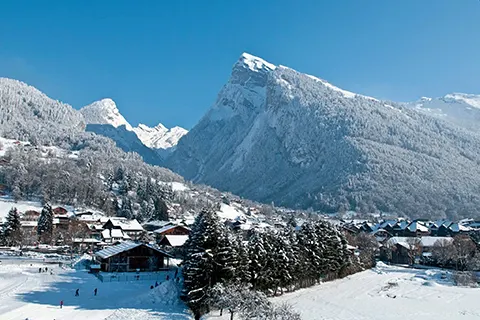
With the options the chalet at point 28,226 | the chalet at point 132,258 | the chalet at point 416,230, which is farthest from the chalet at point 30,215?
the chalet at point 416,230

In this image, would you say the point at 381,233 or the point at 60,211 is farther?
the point at 381,233

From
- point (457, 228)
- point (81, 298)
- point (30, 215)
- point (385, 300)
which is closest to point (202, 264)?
point (81, 298)

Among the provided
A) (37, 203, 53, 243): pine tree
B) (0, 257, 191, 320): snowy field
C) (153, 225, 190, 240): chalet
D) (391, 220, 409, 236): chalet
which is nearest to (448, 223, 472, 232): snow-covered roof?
(391, 220, 409, 236): chalet

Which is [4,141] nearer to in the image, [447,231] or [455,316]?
[447,231]

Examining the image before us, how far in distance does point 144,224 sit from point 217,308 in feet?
268

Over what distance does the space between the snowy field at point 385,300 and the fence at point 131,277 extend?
15.6 m

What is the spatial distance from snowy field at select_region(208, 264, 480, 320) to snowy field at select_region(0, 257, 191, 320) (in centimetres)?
A: 569

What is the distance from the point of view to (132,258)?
2312 inches

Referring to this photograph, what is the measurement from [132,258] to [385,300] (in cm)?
3114

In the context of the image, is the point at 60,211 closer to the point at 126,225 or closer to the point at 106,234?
the point at 126,225

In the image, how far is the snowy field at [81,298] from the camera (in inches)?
1459

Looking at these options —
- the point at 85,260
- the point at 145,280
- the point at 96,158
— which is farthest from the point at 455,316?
the point at 96,158

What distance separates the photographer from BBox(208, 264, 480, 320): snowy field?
136ft

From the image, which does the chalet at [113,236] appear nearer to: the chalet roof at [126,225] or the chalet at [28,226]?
the chalet roof at [126,225]
